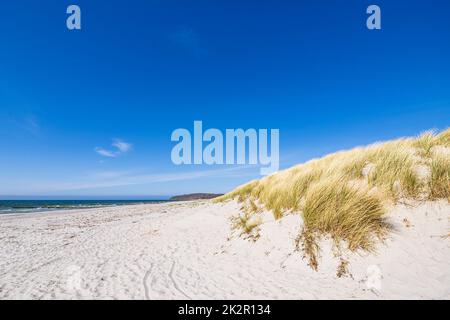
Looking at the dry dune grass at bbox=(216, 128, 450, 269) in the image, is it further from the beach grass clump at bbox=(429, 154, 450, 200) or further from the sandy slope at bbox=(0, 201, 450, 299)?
the sandy slope at bbox=(0, 201, 450, 299)

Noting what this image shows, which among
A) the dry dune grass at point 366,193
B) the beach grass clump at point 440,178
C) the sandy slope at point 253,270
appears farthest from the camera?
the beach grass clump at point 440,178

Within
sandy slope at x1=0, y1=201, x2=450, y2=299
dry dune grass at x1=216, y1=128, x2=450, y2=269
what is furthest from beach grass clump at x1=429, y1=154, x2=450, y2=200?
sandy slope at x1=0, y1=201, x2=450, y2=299

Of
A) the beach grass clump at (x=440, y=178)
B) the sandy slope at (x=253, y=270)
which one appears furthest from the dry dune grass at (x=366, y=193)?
the sandy slope at (x=253, y=270)

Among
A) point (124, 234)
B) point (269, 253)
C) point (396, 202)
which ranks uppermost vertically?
point (396, 202)

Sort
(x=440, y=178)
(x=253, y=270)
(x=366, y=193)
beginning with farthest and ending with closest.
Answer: (x=366, y=193), (x=440, y=178), (x=253, y=270)

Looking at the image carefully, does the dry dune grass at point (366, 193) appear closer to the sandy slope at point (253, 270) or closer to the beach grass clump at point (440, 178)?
the beach grass clump at point (440, 178)

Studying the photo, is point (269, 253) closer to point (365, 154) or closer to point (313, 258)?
point (313, 258)

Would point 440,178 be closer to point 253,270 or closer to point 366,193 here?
point 366,193

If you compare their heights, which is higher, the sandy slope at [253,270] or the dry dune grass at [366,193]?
the dry dune grass at [366,193]

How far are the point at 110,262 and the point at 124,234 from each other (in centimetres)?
416

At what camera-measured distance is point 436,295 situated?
326cm

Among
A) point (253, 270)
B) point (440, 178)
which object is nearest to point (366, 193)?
point (440, 178)
